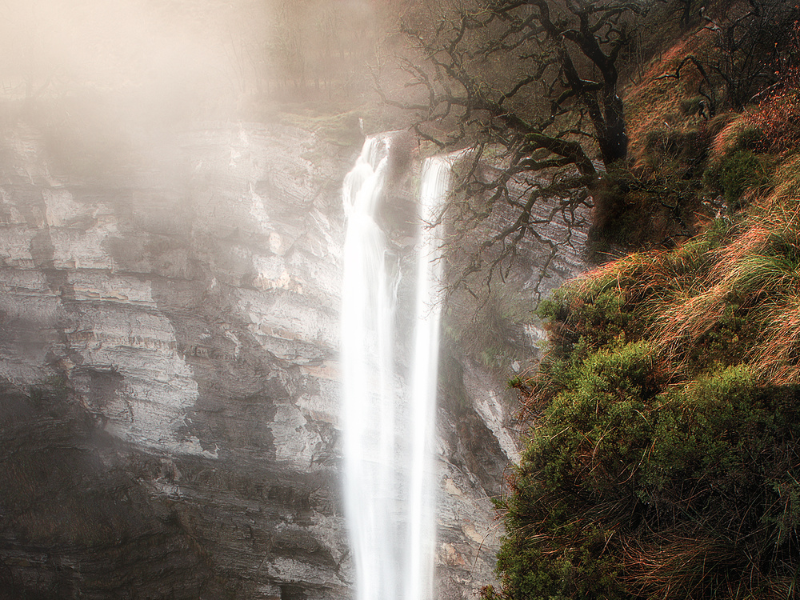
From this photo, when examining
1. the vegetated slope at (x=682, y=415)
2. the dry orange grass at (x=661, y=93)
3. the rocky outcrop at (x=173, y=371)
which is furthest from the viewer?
the rocky outcrop at (x=173, y=371)

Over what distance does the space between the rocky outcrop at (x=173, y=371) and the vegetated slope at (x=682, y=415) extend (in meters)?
10.2

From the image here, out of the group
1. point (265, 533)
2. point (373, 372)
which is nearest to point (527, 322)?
point (373, 372)

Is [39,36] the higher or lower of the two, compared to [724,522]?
higher

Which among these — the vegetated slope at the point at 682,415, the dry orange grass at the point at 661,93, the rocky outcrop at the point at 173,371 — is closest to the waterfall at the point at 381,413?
the rocky outcrop at the point at 173,371

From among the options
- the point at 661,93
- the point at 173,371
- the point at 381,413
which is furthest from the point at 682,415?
the point at 173,371

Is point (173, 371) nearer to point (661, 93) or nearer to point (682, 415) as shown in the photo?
point (661, 93)

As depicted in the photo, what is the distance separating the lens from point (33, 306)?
54.4ft

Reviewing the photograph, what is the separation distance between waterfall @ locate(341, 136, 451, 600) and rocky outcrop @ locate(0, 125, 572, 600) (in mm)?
779

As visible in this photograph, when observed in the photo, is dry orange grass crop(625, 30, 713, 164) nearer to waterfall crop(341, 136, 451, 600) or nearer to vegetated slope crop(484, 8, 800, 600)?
vegetated slope crop(484, 8, 800, 600)

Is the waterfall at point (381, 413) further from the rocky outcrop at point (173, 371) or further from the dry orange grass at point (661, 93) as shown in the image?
the dry orange grass at point (661, 93)

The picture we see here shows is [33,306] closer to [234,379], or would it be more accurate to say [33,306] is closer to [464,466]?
[234,379]

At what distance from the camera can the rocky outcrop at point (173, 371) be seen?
14562mm

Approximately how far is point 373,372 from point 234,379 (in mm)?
5294

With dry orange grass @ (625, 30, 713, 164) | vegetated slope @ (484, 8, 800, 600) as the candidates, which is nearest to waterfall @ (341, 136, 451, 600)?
dry orange grass @ (625, 30, 713, 164)
